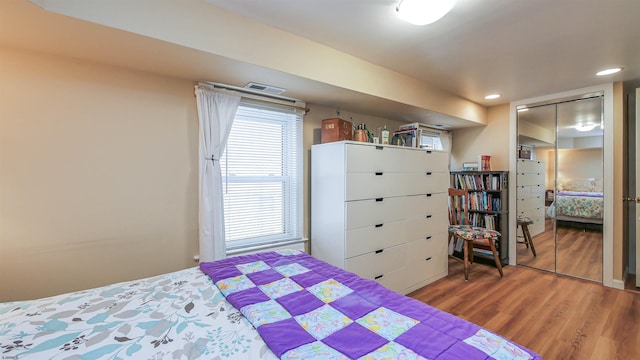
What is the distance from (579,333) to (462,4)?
260 centimetres

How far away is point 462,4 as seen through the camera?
62.1 inches

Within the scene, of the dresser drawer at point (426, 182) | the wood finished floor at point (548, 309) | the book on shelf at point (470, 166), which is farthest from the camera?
the book on shelf at point (470, 166)

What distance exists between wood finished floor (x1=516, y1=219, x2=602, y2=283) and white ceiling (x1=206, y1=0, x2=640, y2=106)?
1777mm

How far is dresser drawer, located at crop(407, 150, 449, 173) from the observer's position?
2.88 m

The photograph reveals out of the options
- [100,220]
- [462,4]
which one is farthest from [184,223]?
[462,4]

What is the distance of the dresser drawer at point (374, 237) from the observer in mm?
2361

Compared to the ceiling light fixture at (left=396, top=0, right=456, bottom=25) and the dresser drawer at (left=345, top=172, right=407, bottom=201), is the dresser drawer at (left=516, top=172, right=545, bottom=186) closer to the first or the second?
the dresser drawer at (left=345, top=172, right=407, bottom=201)

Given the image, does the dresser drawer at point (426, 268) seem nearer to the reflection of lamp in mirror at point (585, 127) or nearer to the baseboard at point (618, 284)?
the baseboard at point (618, 284)

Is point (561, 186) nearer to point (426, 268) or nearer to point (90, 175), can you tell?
point (426, 268)

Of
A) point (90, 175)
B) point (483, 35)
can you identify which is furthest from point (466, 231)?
point (90, 175)

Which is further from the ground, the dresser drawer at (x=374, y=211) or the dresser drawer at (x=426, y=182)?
the dresser drawer at (x=426, y=182)

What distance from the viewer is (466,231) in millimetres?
3338

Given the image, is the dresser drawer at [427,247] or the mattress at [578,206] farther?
the mattress at [578,206]

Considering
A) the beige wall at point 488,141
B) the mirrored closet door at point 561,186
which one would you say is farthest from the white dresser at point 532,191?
the beige wall at point 488,141
